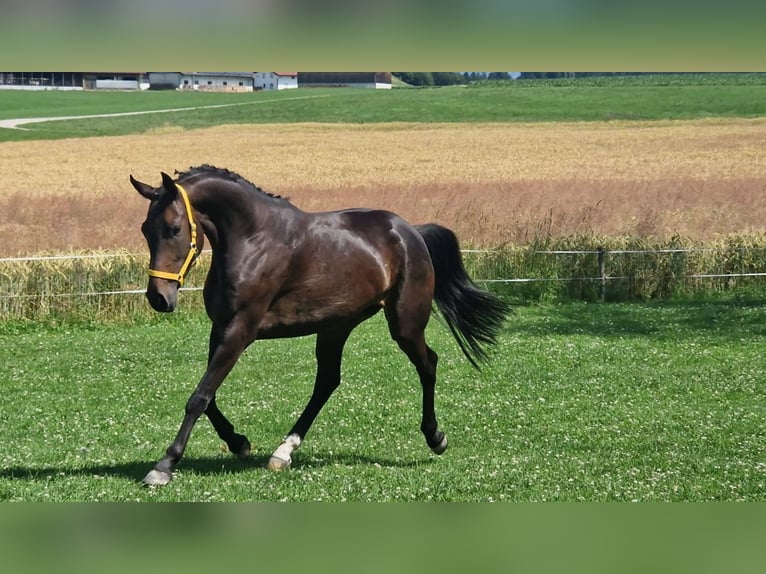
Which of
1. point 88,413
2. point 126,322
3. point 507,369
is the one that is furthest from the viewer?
point 126,322

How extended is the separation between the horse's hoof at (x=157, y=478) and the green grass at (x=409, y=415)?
0.34 feet

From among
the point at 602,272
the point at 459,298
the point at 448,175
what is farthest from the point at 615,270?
the point at 459,298

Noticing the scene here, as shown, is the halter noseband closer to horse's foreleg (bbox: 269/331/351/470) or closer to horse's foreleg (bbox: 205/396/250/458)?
horse's foreleg (bbox: 205/396/250/458)

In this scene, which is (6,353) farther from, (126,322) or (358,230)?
(358,230)

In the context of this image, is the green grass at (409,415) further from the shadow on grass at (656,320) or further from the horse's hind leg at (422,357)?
the horse's hind leg at (422,357)

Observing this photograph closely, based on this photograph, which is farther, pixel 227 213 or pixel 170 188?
pixel 227 213

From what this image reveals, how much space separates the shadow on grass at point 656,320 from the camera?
15.8 meters

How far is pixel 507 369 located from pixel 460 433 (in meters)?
3.81

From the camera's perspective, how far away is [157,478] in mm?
6164

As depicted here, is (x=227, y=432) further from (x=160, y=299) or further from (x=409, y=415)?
(x=409, y=415)

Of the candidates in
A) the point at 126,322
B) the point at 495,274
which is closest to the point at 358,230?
the point at 126,322

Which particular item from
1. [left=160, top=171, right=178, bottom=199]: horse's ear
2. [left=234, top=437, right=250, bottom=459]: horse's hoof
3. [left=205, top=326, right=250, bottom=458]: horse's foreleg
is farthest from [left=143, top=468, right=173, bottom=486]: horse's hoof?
[left=160, top=171, right=178, bottom=199]: horse's ear

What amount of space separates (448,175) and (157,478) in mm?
24969

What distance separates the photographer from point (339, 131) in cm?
3681
